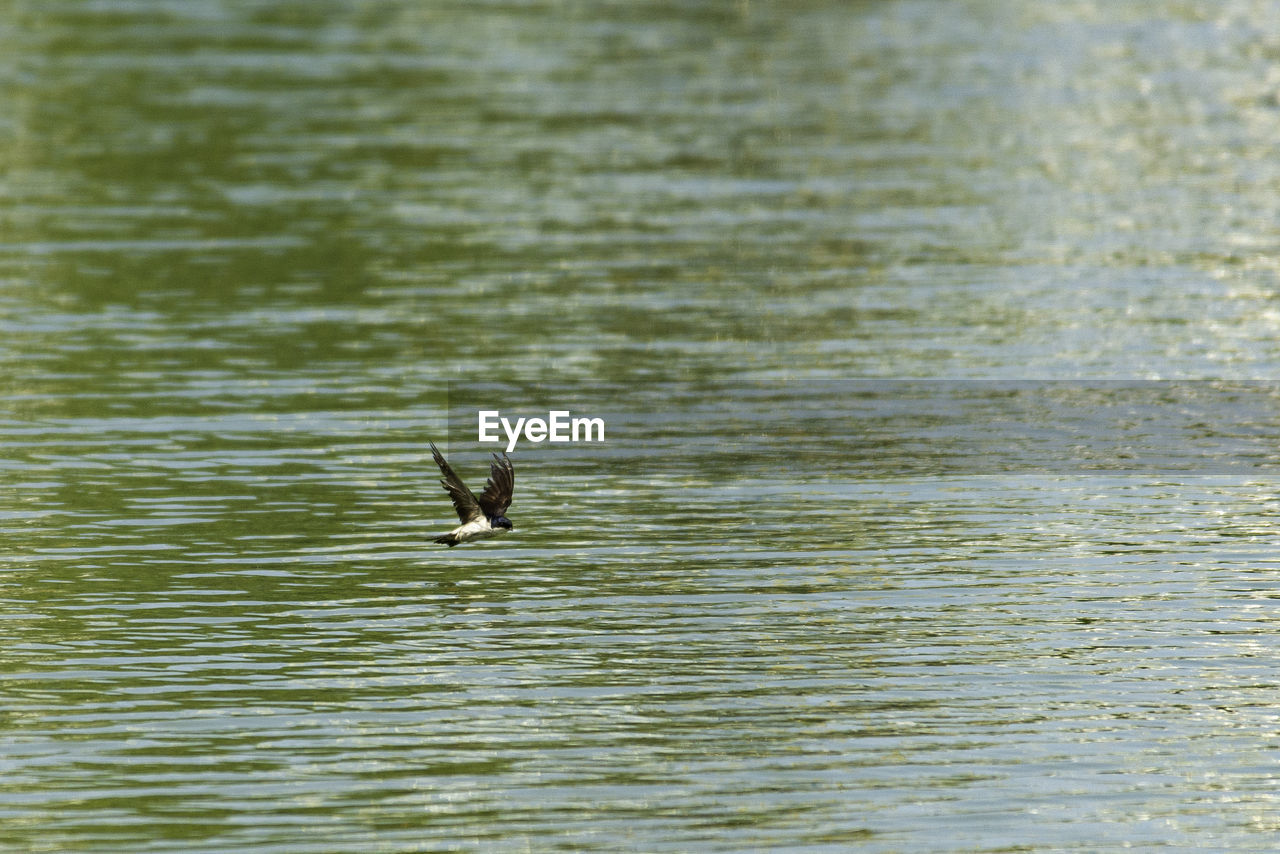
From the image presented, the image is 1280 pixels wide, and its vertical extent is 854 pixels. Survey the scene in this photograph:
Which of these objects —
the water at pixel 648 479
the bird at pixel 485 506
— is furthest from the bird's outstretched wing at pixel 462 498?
the water at pixel 648 479

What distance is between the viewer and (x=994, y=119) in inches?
1592

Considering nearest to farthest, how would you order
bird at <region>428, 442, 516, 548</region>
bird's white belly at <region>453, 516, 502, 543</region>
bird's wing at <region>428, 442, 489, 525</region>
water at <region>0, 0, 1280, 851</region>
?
water at <region>0, 0, 1280, 851</region>, bird's wing at <region>428, 442, 489, 525</region>, bird at <region>428, 442, 516, 548</region>, bird's white belly at <region>453, 516, 502, 543</region>

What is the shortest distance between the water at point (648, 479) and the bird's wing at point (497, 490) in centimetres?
56

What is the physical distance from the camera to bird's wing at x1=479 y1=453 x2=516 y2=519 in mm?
16359

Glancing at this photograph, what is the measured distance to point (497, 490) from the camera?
16500 millimetres

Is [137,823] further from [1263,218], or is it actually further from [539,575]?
[1263,218]

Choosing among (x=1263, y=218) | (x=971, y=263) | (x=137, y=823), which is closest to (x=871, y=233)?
(x=971, y=263)

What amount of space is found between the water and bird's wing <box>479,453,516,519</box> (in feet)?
1.82

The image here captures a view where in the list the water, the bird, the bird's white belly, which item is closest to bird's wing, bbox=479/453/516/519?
the bird

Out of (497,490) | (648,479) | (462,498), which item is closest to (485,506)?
(497,490)

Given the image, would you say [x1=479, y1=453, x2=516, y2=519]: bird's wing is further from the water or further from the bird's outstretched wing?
the water

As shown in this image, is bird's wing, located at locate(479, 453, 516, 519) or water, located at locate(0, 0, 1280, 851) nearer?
water, located at locate(0, 0, 1280, 851)

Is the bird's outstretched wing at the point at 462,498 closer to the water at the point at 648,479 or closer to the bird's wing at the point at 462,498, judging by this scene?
the bird's wing at the point at 462,498

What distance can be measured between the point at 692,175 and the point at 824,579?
64.0 ft
